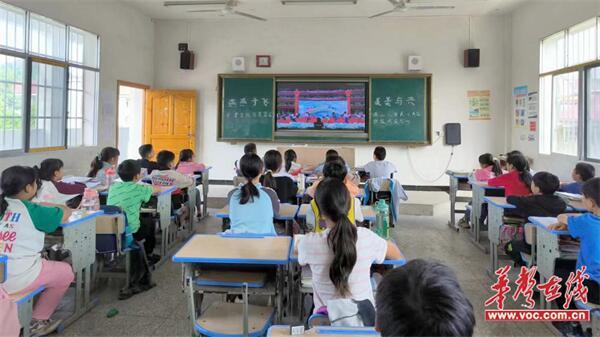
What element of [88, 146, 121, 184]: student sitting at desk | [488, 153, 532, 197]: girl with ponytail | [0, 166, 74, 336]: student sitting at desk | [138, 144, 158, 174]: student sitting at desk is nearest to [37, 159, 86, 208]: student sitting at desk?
[88, 146, 121, 184]: student sitting at desk

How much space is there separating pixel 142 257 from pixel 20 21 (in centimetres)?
371

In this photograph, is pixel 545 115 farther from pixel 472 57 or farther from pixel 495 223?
pixel 495 223

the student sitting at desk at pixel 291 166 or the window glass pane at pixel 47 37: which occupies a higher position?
the window glass pane at pixel 47 37

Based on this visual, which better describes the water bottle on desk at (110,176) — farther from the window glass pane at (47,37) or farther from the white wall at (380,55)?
the white wall at (380,55)

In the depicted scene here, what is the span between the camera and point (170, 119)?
26.0 ft

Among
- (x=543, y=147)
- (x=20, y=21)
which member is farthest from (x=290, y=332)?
(x=543, y=147)

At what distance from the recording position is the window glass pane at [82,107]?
594cm

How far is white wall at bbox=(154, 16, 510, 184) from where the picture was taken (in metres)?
7.40

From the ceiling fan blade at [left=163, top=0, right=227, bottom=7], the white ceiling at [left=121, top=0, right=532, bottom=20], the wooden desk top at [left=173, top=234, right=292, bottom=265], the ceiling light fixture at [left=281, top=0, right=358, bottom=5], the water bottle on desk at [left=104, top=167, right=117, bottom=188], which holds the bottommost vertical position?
the wooden desk top at [left=173, top=234, right=292, bottom=265]

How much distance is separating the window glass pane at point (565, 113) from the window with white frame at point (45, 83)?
709 cm

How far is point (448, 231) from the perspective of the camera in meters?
5.04

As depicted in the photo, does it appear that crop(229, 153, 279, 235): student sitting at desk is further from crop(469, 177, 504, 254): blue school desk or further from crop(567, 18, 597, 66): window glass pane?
crop(567, 18, 597, 66): window glass pane

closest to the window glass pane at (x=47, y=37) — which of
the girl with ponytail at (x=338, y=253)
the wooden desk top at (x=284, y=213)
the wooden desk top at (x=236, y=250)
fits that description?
the wooden desk top at (x=284, y=213)

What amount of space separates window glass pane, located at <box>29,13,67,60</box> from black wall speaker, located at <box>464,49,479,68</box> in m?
6.59
